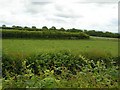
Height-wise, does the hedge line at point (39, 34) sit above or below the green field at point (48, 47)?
above

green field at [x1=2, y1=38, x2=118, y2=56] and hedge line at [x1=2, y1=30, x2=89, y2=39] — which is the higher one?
hedge line at [x1=2, y1=30, x2=89, y2=39]

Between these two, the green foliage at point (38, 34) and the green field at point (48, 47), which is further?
the green foliage at point (38, 34)

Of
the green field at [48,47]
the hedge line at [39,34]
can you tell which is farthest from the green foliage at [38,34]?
the green field at [48,47]

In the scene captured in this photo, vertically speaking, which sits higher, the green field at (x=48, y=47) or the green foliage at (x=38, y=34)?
the green foliage at (x=38, y=34)

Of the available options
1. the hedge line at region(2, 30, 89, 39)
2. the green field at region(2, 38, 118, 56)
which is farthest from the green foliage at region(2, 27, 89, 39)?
the green field at region(2, 38, 118, 56)

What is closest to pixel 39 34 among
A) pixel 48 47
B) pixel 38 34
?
pixel 38 34

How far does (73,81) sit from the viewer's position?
4.71m

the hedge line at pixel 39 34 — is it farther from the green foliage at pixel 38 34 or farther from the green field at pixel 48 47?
the green field at pixel 48 47

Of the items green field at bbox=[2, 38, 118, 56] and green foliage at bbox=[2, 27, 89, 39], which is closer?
green field at bbox=[2, 38, 118, 56]

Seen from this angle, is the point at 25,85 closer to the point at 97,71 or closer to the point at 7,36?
the point at 97,71

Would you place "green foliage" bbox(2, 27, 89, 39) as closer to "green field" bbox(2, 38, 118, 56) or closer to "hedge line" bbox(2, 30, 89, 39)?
"hedge line" bbox(2, 30, 89, 39)

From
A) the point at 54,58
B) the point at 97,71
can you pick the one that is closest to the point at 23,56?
the point at 54,58

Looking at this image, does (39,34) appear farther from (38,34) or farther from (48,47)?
(48,47)

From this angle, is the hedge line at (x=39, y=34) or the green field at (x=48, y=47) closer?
the green field at (x=48, y=47)
